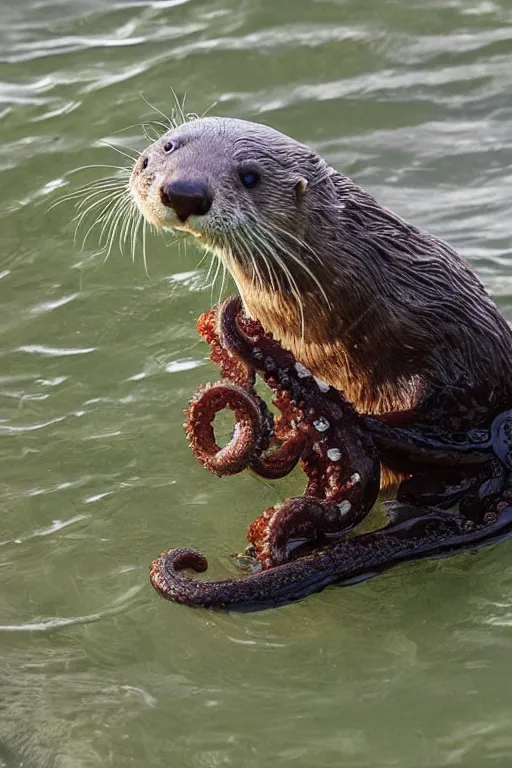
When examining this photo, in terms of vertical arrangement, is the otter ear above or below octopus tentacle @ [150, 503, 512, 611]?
above

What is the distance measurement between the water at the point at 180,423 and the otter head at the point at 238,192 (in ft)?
3.47

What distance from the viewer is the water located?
400 cm

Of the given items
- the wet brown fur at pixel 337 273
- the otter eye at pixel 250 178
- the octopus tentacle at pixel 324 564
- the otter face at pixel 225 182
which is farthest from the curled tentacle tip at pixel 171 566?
the otter eye at pixel 250 178

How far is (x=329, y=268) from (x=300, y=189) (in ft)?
0.92

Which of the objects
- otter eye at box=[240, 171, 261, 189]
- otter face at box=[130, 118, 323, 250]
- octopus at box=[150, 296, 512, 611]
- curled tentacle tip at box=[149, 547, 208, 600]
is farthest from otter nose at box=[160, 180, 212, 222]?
curled tentacle tip at box=[149, 547, 208, 600]

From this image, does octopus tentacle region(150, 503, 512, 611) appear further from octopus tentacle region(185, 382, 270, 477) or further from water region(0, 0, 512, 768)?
octopus tentacle region(185, 382, 270, 477)

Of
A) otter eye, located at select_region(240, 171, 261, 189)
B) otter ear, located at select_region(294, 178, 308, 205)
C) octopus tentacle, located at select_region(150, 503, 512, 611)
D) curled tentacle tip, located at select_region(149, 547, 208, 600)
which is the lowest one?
octopus tentacle, located at select_region(150, 503, 512, 611)

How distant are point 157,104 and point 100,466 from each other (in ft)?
10.4

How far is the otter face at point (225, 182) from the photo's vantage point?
13.1 feet

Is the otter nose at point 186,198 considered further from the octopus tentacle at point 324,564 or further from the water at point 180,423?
the water at point 180,423

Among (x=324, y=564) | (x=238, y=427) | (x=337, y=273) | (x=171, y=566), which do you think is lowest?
(x=324, y=564)

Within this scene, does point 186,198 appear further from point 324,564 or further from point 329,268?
point 324,564

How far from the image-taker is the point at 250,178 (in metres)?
4.18

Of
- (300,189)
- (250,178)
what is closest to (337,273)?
(300,189)
